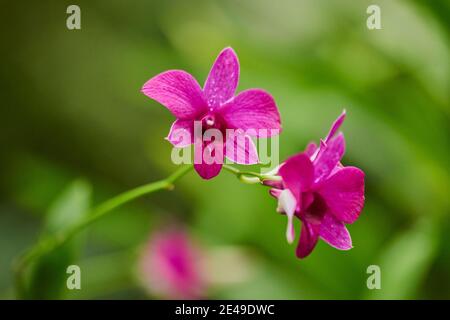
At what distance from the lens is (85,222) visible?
600 mm

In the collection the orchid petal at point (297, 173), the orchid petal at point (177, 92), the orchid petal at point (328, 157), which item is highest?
the orchid petal at point (177, 92)

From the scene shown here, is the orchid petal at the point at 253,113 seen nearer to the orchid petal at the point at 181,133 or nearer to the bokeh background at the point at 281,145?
the orchid petal at the point at 181,133

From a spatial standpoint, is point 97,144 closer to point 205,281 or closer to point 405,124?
point 205,281

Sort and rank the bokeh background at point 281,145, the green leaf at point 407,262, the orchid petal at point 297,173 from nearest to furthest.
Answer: the orchid petal at point 297,173 → the green leaf at point 407,262 → the bokeh background at point 281,145

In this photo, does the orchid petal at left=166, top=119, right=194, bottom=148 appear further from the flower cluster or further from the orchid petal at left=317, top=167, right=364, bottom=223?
the orchid petal at left=317, top=167, right=364, bottom=223

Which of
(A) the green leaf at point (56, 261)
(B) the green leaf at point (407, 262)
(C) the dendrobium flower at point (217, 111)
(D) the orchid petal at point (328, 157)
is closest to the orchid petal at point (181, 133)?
(C) the dendrobium flower at point (217, 111)

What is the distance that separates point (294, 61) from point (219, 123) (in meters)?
0.69

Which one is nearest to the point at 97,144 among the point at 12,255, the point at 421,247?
the point at 12,255

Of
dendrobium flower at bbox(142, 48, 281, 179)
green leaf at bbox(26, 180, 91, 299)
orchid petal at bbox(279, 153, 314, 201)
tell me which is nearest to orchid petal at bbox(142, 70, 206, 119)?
dendrobium flower at bbox(142, 48, 281, 179)

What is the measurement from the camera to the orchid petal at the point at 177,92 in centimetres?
50

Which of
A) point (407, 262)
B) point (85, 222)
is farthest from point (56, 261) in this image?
point (407, 262)

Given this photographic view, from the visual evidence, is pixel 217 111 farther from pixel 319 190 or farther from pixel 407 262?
pixel 407 262

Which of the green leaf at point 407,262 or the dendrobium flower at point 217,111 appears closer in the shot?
the dendrobium flower at point 217,111

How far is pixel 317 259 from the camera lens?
3.92 ft
